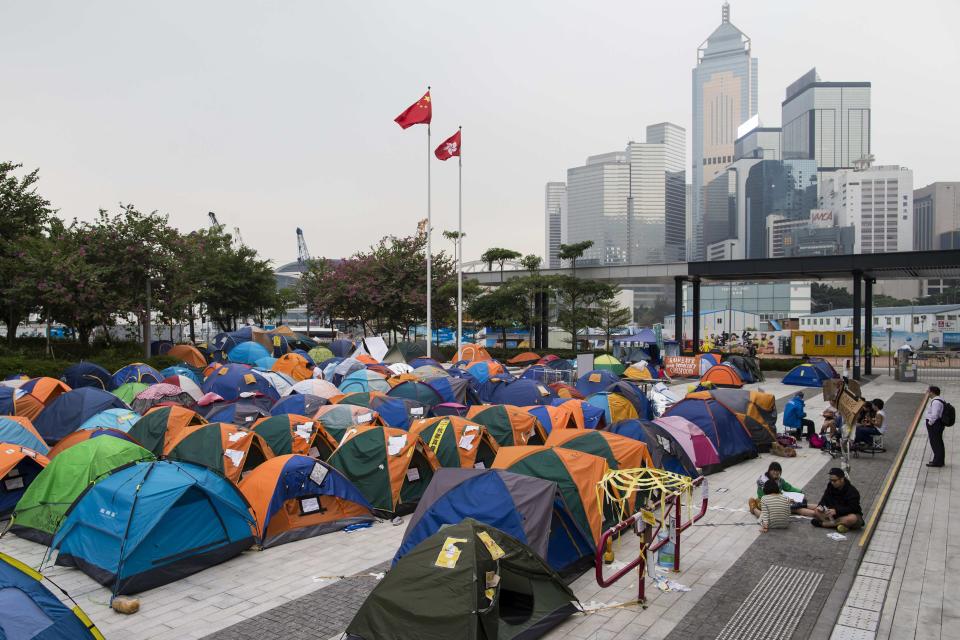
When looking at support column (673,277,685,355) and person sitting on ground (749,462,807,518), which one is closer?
person sitting on ground (749,462,807,518)

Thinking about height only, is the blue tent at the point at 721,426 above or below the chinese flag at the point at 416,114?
below

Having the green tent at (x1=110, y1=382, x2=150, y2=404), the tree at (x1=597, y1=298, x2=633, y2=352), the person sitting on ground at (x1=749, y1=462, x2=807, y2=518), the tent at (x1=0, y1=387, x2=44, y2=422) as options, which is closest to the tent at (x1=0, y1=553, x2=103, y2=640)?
the person sitting on ground at (x1=749, y1=462, x2=807, y2=518)

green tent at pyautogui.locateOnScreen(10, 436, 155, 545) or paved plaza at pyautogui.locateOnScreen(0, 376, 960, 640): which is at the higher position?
green tent at pyautogui.locateOnScreen(10, 436, 155, 545)

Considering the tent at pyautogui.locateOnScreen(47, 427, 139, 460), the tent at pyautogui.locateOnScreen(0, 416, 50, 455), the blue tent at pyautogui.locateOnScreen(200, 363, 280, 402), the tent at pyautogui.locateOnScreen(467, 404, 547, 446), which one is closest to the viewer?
the tent at pyautogui.locateOnScreen(47, 427, 139, 460)

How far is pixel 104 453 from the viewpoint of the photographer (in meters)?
9.84

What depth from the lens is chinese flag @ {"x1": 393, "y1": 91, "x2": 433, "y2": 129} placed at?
26.0 meters

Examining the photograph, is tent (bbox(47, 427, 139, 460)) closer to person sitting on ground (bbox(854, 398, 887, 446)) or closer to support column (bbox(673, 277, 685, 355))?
person sitting on ground (bbox(854, 398, 887, 446))

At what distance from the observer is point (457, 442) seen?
11523mm

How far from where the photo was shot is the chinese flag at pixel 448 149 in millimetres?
27547

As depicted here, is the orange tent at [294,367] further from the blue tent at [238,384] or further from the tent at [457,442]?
the tent at [457,442]

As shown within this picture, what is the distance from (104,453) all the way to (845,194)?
21430 centimetres

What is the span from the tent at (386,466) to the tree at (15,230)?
2089cm

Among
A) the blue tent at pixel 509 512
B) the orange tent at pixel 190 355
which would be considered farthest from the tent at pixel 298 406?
the orange tent at pixel 190 355

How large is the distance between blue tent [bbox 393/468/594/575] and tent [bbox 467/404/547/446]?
16.6 ft
